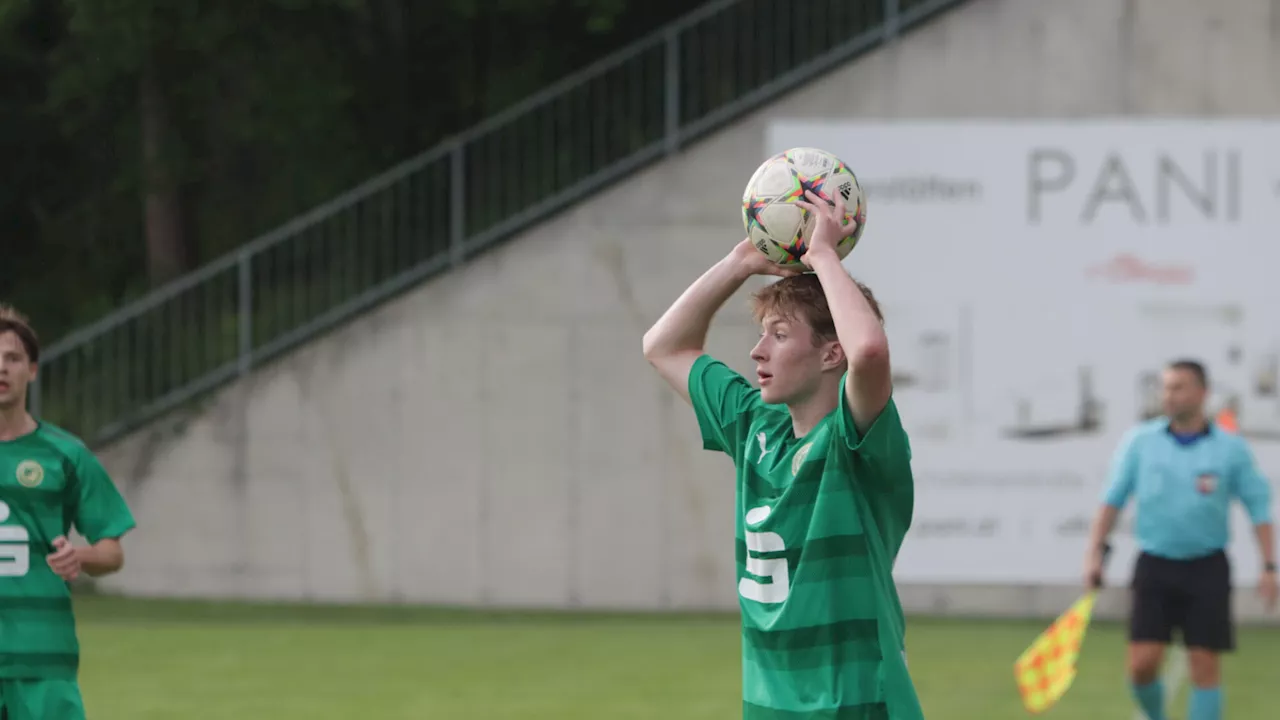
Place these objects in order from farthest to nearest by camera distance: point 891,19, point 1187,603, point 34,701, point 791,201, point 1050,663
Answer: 1. point 891,19
2. point 1050,663
3. point 1187,603
4. point 34,701
5. point 791,201

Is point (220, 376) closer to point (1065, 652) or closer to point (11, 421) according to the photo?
point (1065, 652)

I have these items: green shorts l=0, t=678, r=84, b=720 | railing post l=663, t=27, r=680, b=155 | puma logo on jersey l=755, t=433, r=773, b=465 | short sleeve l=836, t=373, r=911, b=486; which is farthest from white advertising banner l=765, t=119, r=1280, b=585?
short sleeve l=836, t=373, r=911, b=486

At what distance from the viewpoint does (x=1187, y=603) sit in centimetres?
949

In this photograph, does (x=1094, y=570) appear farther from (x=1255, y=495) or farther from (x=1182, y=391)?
(x=1182, y=391)

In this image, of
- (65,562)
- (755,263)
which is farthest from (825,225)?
(65,562)

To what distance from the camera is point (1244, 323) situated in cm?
1648

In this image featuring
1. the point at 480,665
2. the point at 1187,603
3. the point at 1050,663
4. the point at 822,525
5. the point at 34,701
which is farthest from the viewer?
the point at 480,665

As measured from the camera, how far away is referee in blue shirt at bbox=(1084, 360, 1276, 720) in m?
9.40

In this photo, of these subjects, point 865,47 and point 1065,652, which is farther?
point 865,47

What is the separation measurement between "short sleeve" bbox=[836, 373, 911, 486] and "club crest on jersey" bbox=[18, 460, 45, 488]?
127 inches

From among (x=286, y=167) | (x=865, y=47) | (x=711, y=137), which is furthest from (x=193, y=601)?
(x=865, y=47)

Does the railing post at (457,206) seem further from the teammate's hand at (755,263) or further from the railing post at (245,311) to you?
the teammate's hand at (755,263)

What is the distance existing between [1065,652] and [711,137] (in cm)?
861

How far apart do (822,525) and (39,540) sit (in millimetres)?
3155
